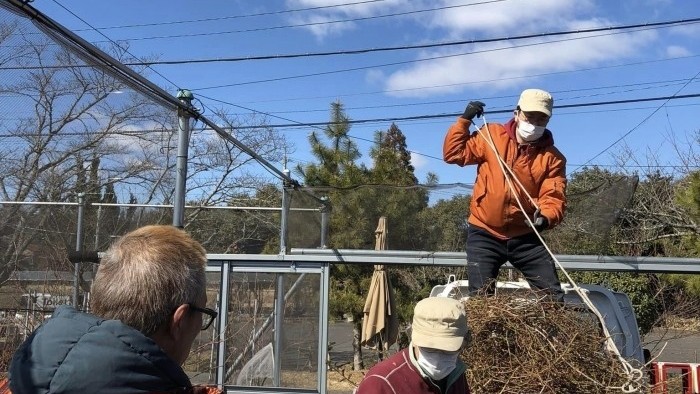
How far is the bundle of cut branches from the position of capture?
3377mm

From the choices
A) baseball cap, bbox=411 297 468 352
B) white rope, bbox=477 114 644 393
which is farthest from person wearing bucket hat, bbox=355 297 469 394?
white rope, bbox=477 114 644 393

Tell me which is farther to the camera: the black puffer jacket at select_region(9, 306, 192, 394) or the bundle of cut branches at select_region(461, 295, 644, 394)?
the bundle of cut branches at select_region(461, 295, 644, 394)

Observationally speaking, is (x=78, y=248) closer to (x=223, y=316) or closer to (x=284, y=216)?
(x=223, y=316)

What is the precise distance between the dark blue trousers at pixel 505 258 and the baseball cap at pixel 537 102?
784 mm

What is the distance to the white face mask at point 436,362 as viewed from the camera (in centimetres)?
277

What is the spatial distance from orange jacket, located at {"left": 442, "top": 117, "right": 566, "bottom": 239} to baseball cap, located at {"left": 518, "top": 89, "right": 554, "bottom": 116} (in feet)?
0.75

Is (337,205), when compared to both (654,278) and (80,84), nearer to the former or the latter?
(80,84)

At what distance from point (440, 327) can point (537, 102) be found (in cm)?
175

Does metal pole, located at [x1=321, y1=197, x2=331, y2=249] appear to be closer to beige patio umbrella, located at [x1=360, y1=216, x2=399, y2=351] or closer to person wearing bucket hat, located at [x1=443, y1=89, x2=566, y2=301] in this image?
beige patio umbrella, located at [x1=360, y1=216, x2=399, y2=351]

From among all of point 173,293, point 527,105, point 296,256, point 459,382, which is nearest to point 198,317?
point 173,293

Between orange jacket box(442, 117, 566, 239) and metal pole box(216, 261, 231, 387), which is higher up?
orange jacket box(442, 117, 566, 239)

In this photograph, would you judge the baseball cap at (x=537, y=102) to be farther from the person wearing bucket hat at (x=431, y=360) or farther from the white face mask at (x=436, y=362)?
the white face mask at (x=436, y=362)

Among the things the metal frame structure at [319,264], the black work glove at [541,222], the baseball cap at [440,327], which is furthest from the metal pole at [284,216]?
the baseball cap at [440,327]

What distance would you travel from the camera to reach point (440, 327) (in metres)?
2.78
